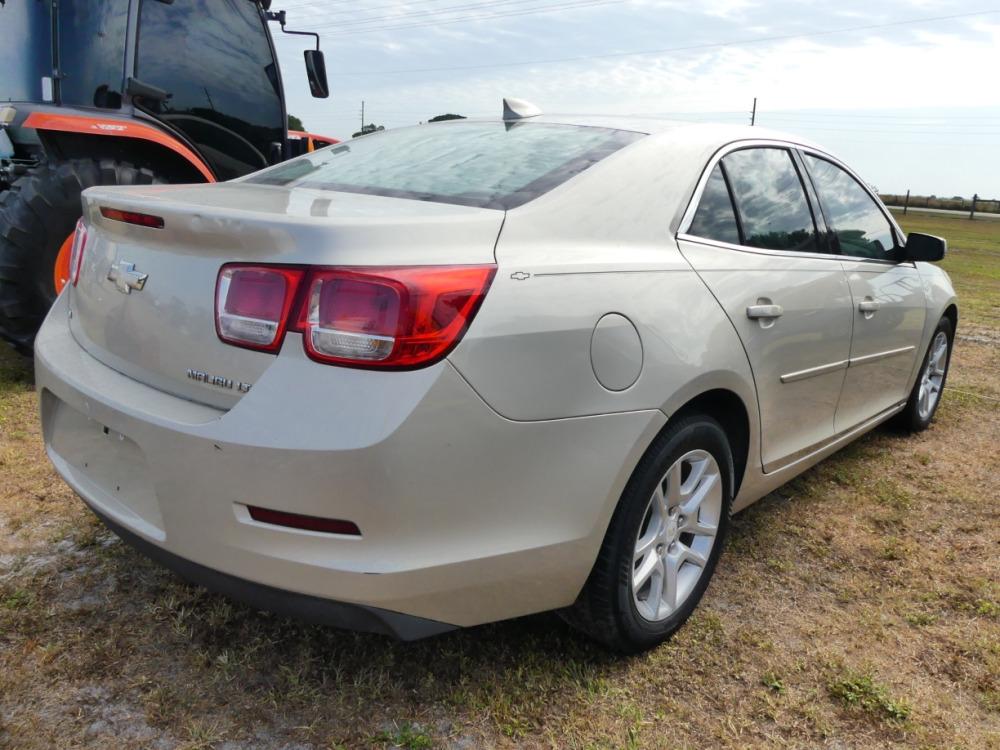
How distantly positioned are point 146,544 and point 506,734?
0.99m

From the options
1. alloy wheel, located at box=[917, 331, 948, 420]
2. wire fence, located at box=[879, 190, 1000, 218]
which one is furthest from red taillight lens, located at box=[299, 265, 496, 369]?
wire fence, located at box=[879, 190, 1000, 218]

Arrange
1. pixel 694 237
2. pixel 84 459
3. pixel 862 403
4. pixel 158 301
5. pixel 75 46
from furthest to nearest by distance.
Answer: pixel 75 46, pixel 862 403, pixel 694 237, pixel 84 459, pixel 158 301

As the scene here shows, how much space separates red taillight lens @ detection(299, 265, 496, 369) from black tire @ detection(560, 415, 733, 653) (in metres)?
0.72

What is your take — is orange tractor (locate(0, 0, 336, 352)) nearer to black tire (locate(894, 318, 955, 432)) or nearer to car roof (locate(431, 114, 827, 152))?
car roof (locate(431, 114, 827, 152))

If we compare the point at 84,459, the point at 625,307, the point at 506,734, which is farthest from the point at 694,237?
the point at 84,459

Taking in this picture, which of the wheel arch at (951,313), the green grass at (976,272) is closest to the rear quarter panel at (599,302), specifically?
the wheel arch at (951,313)

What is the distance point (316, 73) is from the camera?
18.6 feet

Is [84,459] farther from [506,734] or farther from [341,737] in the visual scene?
[506,734]

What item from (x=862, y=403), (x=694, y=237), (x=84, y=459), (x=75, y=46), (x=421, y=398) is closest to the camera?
(x=421, y=398)

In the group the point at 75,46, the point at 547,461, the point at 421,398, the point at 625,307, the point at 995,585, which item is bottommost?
the point at 995,585

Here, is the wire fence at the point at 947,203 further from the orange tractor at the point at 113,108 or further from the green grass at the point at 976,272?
the orange tractor at the point at 113,108

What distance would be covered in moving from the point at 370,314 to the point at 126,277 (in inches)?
29.8

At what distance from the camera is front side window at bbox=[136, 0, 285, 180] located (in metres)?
5.08

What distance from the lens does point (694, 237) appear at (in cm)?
Answer: 249
